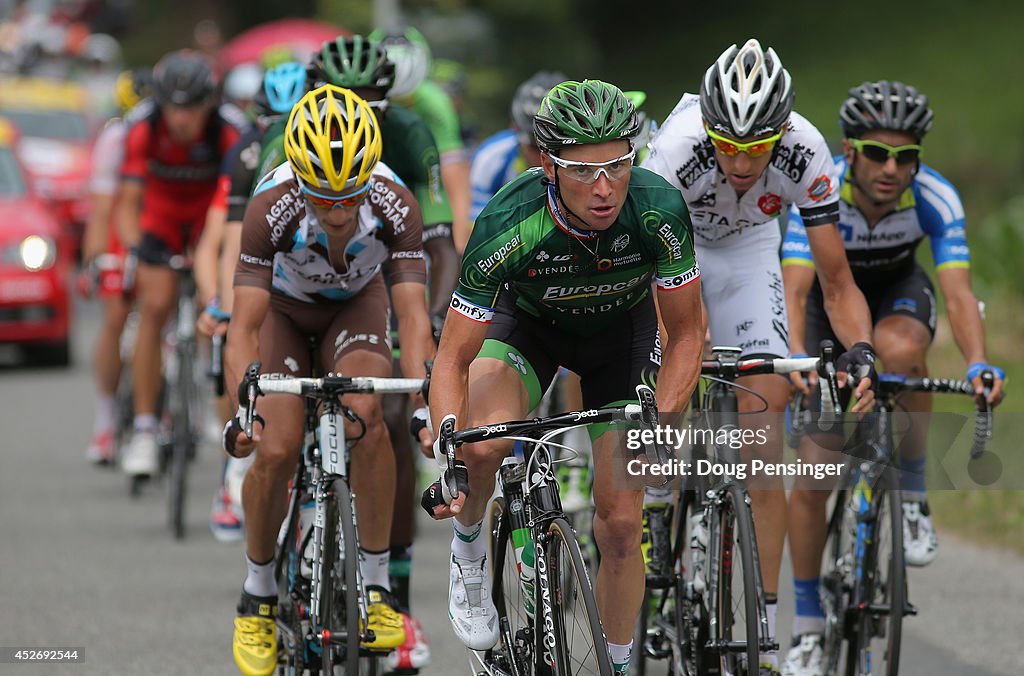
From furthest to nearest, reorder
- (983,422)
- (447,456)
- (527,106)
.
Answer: (527,106)
(983,422)
(447,456)

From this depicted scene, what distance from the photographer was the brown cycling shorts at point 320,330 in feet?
21.7

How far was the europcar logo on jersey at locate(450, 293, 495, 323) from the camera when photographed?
536cm

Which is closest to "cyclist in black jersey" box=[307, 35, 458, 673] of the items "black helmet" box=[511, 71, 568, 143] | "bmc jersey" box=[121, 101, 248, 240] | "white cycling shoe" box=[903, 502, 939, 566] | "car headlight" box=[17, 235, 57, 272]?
"black helmet" box=[511, 71, 568, 143]

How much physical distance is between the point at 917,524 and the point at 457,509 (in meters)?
2.70

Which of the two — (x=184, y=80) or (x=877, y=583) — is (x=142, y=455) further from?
(x=877, y=583)

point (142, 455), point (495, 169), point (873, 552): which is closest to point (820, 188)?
point (873, 552)

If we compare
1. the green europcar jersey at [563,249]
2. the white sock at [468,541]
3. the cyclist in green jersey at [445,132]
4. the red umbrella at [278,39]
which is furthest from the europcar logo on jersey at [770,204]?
the red umbrella at [278,39]

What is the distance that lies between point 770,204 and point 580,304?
4.05 ft

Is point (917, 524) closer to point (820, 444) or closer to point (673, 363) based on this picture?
A: point (820, 444)

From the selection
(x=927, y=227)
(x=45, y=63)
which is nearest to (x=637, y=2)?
(x=45, y=63)

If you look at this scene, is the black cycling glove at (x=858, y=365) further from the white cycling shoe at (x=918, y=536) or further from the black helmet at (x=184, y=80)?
the black helmet at (x=184, y=80)

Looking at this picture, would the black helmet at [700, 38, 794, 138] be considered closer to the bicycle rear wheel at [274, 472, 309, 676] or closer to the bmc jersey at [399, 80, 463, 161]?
the bicycle rear wheel at [274, 472, 309, 676]

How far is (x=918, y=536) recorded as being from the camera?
7074 mm

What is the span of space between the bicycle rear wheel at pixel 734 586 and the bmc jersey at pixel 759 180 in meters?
1.25
